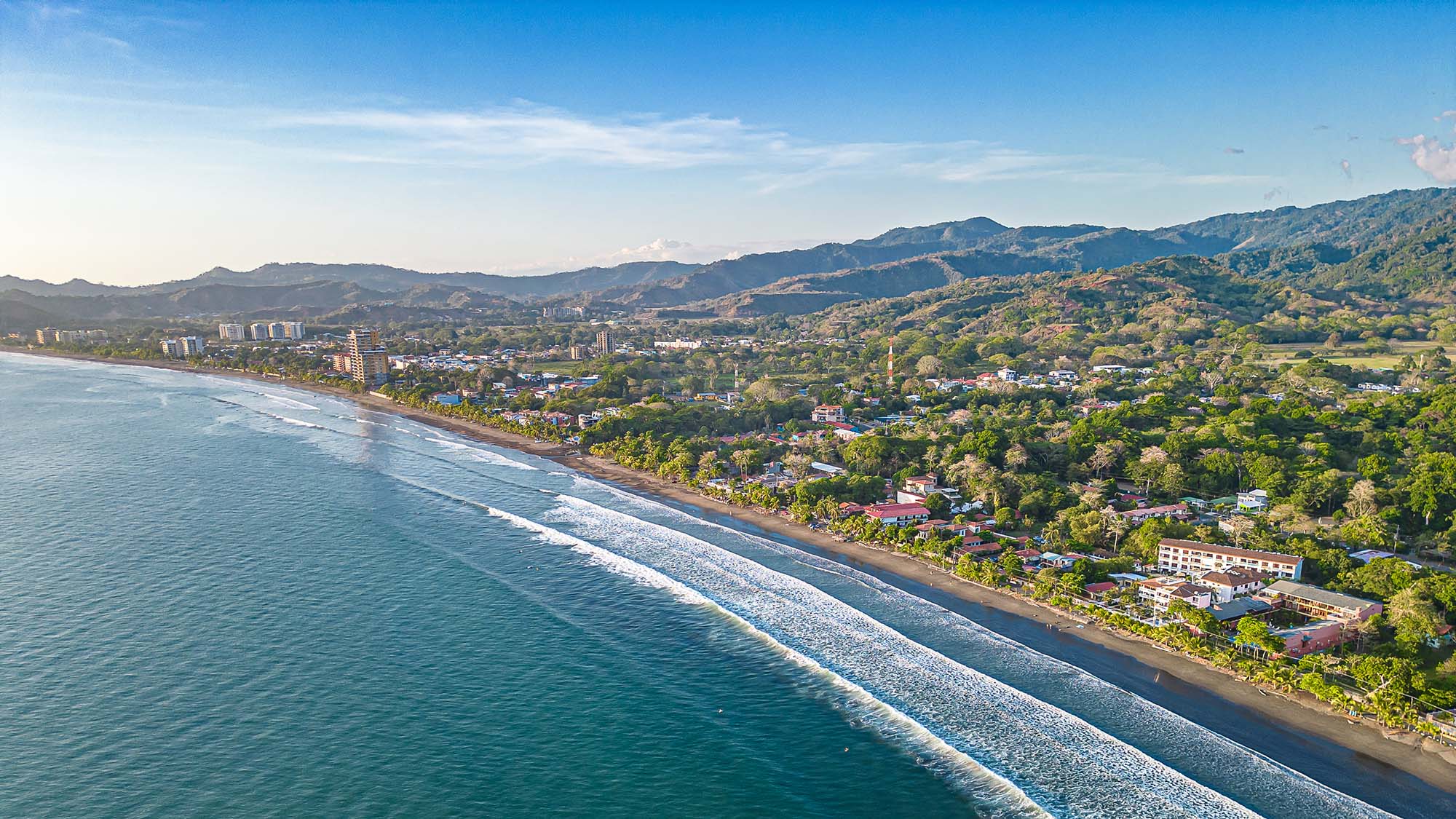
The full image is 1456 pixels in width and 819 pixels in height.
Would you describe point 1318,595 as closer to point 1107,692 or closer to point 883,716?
point 1107,692

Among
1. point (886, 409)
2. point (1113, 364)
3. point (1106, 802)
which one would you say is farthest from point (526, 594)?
point (1113, 364)

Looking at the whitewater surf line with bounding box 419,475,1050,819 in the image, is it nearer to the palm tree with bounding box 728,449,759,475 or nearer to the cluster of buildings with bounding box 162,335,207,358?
the palm tree with bounding box 728,449,759,475

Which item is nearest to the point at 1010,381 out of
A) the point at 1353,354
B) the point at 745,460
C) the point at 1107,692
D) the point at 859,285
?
the point at 745,460

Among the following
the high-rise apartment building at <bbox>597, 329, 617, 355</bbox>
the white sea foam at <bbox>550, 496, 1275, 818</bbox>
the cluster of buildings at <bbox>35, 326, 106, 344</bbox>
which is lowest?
the white sea foam at <bbox>550, 496, 1275, 818</bbox>

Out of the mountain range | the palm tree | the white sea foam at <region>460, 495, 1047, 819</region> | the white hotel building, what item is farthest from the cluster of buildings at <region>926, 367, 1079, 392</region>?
the mountain range

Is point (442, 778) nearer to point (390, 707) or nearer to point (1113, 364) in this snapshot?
point (390, 707)

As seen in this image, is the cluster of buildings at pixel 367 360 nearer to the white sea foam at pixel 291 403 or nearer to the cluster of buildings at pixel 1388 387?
the white sea foam at pixel 291 403

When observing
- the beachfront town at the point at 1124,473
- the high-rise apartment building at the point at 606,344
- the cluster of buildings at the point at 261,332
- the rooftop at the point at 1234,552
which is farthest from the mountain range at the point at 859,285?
the rooftop at the point at 1234,552
